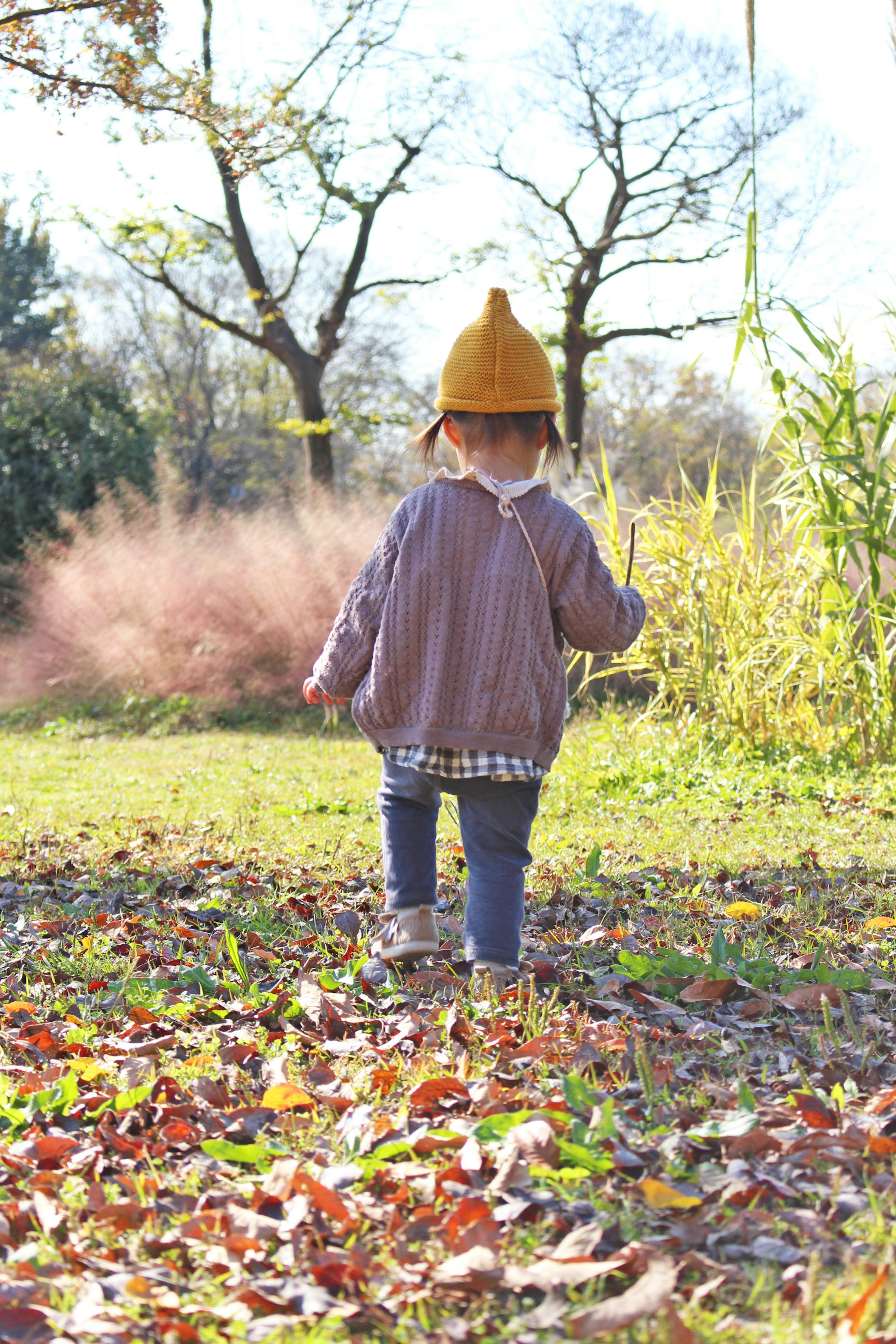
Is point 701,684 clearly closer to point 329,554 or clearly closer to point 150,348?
point 329,554

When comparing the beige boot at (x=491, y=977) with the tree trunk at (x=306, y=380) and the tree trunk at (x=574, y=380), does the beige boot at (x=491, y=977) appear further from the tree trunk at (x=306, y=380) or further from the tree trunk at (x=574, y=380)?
the tree trunk at (x=574, y=380)

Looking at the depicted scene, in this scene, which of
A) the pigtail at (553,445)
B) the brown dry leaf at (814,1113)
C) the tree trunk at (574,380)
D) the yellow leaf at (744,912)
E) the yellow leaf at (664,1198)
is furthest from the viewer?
the tree trunk at (574,380)

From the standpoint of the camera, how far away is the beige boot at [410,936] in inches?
102

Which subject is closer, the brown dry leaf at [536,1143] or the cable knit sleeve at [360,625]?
the brown dry leaf at [536,1143]

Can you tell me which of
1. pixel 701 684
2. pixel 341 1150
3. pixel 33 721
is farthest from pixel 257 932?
pixel 33 721

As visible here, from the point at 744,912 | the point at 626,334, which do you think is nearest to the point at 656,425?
the point at 626,334

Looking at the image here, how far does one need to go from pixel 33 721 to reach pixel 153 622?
4.38 feet

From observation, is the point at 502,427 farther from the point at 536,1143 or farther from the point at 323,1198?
the point at 323,1198

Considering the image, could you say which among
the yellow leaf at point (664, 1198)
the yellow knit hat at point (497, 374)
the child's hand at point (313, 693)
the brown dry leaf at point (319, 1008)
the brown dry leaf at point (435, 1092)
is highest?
the yellow knit hat at point (497, 374)

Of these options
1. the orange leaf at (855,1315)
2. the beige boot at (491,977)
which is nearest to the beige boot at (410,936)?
the beige boot at (491,977)

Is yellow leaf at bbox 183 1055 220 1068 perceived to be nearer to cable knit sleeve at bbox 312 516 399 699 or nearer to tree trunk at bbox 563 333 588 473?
cable knit sleeve at bbox 312 516 399 699

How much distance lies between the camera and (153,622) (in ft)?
32.0

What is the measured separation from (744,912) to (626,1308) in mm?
1910

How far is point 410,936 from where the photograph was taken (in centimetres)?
259
